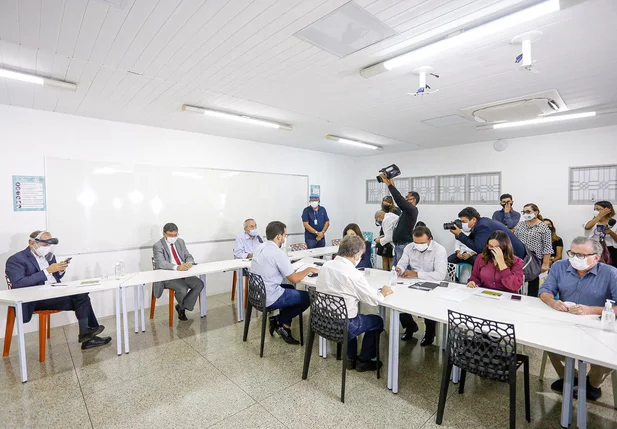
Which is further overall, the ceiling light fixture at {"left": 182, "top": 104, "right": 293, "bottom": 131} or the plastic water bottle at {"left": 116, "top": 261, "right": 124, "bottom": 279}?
the ceiling light fixture at {"left": 182, "top": 104, "right": 293, "bottom": 131}

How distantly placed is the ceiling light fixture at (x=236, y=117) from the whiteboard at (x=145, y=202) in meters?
1.42

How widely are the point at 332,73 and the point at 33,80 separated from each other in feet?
8.81

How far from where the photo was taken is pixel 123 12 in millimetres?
1934

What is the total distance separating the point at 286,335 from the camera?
3.69 meters

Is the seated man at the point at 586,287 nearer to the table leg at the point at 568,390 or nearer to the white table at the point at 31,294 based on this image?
the table leg at the point at 568,390

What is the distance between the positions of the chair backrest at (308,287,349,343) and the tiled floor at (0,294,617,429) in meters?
0.48

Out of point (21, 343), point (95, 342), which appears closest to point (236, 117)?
point (95, 342)

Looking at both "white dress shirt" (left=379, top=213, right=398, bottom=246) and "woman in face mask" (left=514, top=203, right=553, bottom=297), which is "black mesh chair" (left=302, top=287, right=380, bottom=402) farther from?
"white dress shirt" (left=379, top=213, right=398, bottom=246)

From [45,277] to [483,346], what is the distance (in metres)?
4.13

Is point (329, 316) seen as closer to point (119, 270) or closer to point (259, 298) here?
point (259, 298)

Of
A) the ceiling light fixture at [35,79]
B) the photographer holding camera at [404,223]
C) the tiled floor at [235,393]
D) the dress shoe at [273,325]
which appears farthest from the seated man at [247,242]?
the ceiling light fixture at [35,79]

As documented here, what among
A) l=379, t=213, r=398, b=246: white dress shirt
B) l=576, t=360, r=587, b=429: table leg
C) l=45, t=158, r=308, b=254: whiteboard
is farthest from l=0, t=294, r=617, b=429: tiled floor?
l=379, t=213, r=398, b=246: white dress shirt

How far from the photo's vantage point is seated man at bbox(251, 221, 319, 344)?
3.35 m

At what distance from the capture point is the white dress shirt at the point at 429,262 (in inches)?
135
